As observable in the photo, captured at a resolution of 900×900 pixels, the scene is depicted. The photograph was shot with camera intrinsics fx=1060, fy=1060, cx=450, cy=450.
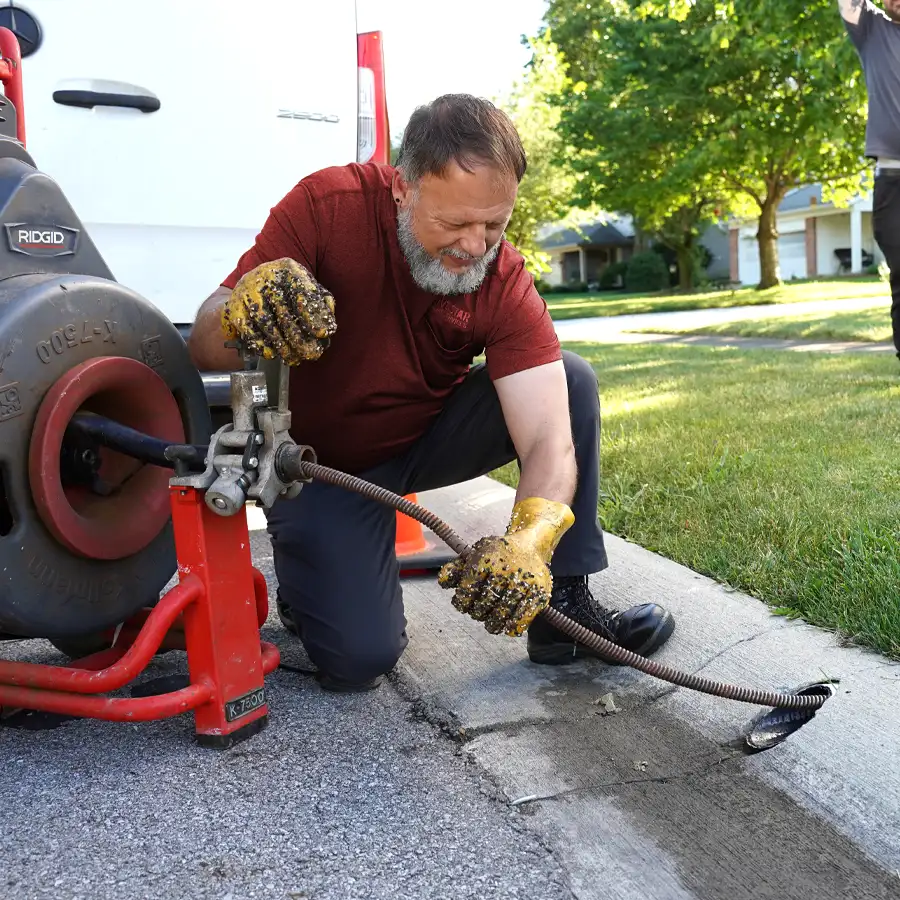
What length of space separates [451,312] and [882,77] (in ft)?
10.7

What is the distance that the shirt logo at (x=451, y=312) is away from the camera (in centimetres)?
254

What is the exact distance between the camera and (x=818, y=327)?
10.8 meters

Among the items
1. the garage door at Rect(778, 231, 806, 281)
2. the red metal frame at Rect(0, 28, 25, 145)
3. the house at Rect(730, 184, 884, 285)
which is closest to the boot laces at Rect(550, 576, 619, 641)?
the red metal frame at Rect(0, 28, 25, 145)

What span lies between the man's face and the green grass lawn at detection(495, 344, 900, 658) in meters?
1.22

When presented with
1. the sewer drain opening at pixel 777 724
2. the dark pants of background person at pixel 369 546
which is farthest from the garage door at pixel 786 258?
the sewer drain opening at pixel 777 724

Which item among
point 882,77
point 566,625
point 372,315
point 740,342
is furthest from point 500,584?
point 740,342

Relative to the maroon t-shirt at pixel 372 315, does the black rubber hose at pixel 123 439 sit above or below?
below

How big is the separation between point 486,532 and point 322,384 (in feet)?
4.43

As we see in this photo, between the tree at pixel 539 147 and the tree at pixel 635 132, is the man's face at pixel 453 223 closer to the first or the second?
the tree at pixel 635 132

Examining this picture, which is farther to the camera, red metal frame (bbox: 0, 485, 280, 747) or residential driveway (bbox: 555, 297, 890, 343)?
residential driveway (bbox: 555, 297, 890, 343)

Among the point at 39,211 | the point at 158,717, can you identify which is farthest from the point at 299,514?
the point at 39,211

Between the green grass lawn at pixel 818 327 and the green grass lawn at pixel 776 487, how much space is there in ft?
10.3

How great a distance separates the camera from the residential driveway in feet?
45.2

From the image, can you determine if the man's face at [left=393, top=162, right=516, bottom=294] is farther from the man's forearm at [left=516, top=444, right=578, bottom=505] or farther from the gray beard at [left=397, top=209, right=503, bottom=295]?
the man's forearm at [left=516, top=444, right=578, bottom=505]
